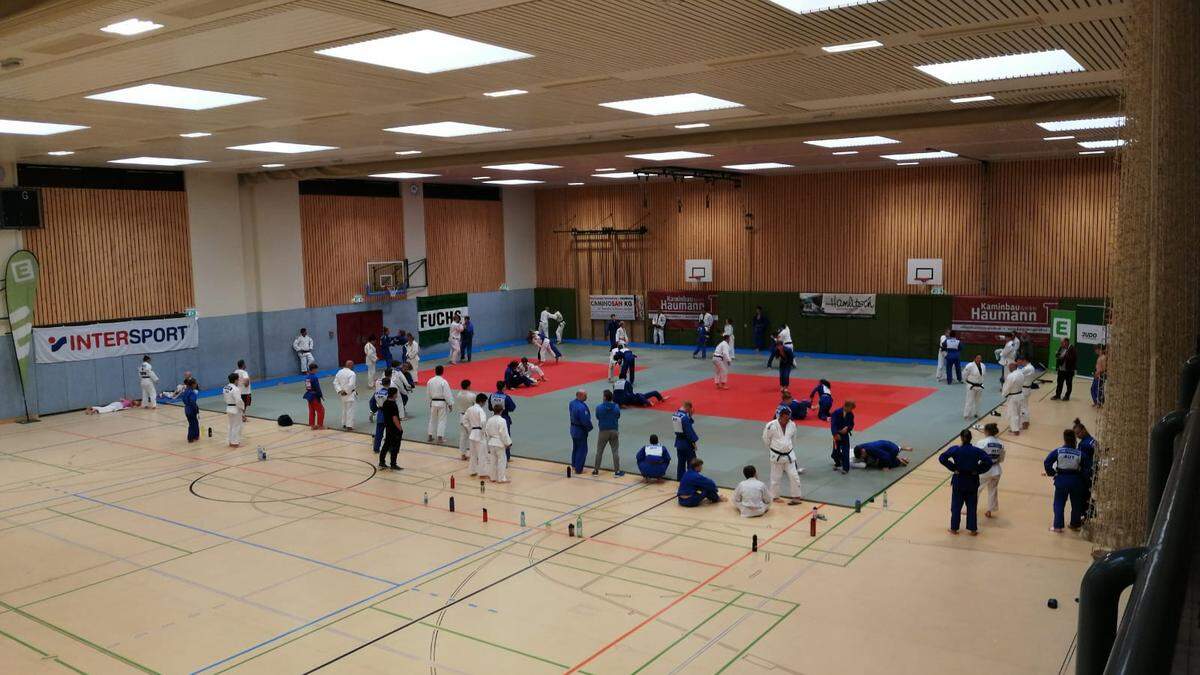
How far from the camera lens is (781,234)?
31.8 m

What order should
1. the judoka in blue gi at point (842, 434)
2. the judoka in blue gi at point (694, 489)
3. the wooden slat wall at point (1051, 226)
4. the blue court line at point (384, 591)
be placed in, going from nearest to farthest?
the blue court line at point (384, 591) < the judoka in blue gi at point (694, 489) < the judoka in blue gi at point (842, 434) < the wooden slat wall at point (1051, 226)

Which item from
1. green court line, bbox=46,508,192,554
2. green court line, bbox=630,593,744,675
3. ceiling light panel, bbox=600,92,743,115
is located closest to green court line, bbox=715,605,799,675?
green court line, bbox=630,593,744,675

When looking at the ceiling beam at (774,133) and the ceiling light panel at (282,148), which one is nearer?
the ceiling beam at (774,133)

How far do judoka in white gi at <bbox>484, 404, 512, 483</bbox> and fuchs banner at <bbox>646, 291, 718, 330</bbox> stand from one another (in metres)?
18.9

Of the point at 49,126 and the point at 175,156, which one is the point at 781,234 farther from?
the point at 49,126

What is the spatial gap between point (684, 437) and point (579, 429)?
2031 mm

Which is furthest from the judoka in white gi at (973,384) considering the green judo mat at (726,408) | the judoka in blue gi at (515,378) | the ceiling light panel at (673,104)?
the judoka in blue gi at (515,378)

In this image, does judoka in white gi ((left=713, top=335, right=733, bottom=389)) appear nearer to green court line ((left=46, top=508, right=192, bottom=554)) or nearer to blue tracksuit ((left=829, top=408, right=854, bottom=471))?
blue tracksuit ((left=829, top=408, right=854, bottom=471))

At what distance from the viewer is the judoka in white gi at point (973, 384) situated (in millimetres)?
19281

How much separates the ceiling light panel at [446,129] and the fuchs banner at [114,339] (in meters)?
12.1

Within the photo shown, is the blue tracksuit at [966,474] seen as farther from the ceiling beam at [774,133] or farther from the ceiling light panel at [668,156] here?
the ceiling light panel at [668,156]

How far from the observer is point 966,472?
12.1 m

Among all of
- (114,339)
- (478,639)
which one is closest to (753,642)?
(478,639)

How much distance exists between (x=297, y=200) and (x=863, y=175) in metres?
18.7
